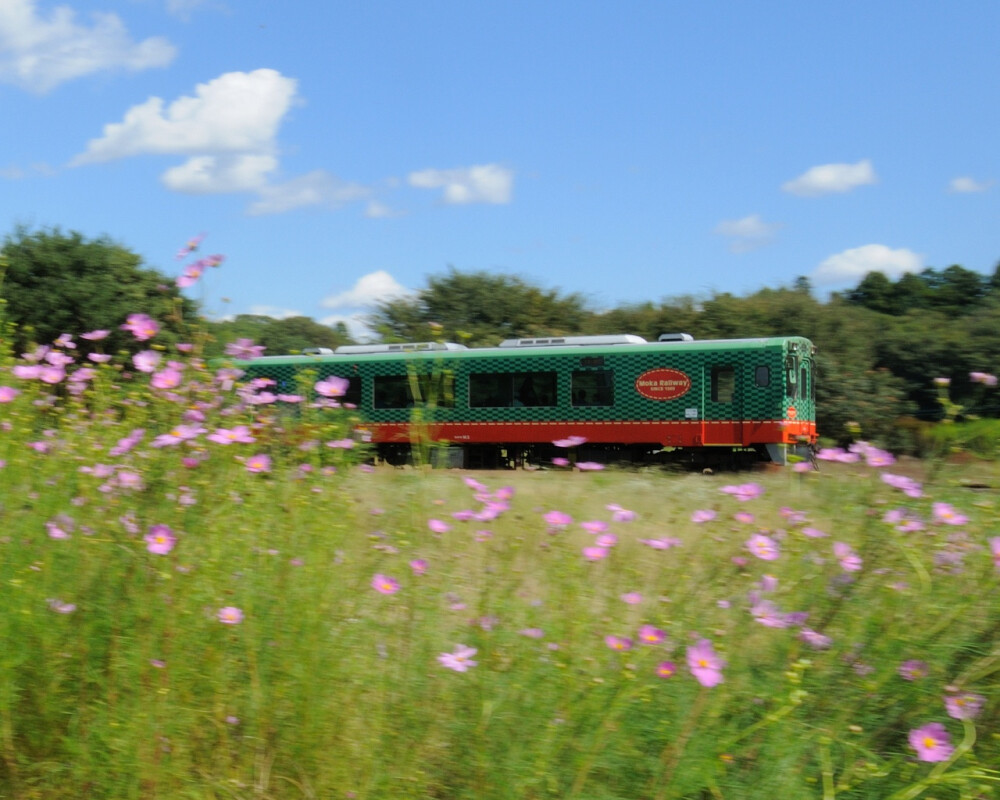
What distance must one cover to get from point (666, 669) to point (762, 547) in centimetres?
50

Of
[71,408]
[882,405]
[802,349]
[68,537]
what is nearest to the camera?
[68,537]

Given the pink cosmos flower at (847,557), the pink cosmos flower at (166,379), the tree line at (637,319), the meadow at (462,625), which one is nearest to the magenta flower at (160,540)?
the meadow at (462,625)

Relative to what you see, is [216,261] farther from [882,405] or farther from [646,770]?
[882,405]

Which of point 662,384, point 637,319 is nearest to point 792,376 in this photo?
point 662,384

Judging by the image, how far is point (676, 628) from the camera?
317 cm

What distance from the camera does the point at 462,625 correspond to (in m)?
3.28

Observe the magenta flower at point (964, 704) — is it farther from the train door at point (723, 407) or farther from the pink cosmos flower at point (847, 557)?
the train door at point (723, 407)

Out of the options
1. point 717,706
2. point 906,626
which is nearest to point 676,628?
point 717,706

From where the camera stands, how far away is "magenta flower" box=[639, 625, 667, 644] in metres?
2.88

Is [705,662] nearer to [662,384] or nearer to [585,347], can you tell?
[662,384]

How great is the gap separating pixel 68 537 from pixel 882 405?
19532 mm

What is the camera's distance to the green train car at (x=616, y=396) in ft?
56.8

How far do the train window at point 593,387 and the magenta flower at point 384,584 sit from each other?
1498cm

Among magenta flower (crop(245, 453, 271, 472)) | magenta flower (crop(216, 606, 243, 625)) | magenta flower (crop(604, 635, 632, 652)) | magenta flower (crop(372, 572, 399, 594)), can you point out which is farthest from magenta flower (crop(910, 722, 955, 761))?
magenta flower (crop(245, 453, 271, 472))
